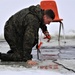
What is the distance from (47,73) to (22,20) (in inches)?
60.7

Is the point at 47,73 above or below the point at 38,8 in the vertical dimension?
below

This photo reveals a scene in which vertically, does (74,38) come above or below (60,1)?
below

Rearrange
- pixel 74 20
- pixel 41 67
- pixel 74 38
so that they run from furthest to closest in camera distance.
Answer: pixel 74 20 → pixel 74 38 → pixel 41 67

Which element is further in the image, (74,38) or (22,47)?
(74,38)

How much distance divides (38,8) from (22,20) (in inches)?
13.1

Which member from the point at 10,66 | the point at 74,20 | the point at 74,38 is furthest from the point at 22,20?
the point at 74,20

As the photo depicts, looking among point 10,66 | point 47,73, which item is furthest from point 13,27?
point 47,73

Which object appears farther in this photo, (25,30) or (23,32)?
Result: (23,32)

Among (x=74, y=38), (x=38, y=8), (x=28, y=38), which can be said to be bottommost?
(x=74, y=38)

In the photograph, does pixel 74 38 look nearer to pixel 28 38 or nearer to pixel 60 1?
pixel 60 1

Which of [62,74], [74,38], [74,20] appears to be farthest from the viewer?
[74,20]

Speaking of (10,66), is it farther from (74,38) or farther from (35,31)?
(74,38)

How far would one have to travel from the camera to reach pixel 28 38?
648cm

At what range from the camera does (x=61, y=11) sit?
560 inches
